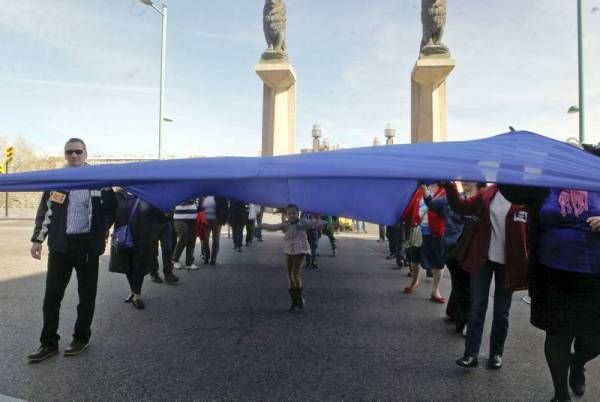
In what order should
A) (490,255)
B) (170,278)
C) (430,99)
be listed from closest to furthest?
1. (490,255)
2. (170,278)
3. (430,99)

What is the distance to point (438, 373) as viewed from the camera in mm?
3500

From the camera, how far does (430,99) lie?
20.9 meters

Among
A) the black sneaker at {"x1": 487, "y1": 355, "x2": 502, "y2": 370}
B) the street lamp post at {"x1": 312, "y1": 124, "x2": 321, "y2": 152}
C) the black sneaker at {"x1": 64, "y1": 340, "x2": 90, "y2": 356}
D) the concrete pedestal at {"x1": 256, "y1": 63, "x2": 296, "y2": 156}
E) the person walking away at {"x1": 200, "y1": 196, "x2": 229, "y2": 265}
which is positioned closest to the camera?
the black sneaker at {"x1": 487, "y1": 355, "x2": 502, "y2": 370}

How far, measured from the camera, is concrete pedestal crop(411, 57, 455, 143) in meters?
20.4

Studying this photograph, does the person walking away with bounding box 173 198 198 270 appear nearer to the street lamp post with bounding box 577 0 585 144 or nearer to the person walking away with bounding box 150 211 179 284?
the person walking away with bounding box 150 211 179 284

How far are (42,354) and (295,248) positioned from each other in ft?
9.62

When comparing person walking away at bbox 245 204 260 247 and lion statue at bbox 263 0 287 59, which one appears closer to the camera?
person walking away at bbox 245 204 260 247

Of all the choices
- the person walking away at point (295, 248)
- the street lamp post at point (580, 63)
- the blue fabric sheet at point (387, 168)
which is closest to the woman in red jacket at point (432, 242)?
the person walking away at point (295, 248)

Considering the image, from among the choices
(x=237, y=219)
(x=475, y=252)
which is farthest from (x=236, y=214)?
(x=475, y=252)

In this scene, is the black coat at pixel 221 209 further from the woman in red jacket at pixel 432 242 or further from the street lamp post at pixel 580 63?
the street lamp post at pixel 580 63

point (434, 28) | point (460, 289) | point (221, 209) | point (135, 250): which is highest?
point (434, 28)

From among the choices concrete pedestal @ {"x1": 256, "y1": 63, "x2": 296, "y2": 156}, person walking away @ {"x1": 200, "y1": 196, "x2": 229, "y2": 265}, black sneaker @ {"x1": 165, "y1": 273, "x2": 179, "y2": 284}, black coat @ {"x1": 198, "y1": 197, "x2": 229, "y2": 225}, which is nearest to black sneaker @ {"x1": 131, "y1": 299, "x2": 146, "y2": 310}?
black sneaker @ {"x1": 165, "y1": 273, "x2": 179, "y2": 284}

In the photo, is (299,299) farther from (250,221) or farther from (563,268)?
(250,221)

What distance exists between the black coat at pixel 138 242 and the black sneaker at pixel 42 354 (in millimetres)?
1862
